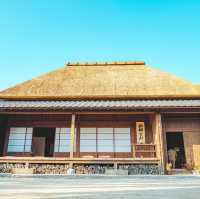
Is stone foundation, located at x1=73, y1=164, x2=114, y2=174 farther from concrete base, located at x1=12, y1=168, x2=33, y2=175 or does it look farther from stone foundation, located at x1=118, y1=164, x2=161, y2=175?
concrete base, located at x1=12, y1=168, x2=33, y2=175

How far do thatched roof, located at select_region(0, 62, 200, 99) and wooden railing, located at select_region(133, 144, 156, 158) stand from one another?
3.01 meters

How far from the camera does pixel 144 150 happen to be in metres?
11.2

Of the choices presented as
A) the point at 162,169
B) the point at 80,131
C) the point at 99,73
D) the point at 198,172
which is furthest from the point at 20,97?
the point at 198,172

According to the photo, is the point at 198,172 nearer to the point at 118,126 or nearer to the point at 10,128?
the point at 118,126

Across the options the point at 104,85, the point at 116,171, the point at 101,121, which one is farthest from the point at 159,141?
the point at 104,85

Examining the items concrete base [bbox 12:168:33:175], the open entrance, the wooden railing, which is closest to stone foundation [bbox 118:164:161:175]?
the wooden railing

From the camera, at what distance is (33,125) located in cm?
1271

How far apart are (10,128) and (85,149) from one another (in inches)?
170

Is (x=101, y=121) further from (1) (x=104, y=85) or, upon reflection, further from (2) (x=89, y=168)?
(2) (x=89, y=168)

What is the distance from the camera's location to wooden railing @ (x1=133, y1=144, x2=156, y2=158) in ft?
36.0

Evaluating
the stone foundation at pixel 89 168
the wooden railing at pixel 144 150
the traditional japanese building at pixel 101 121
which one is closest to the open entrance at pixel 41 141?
the traditional japanese building at pixel 101 121

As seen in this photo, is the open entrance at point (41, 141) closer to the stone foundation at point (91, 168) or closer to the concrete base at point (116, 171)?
the stone foundation at point (91, 168)

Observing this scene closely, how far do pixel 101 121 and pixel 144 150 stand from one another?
2.77m

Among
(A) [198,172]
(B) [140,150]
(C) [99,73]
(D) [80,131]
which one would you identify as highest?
(C) [99,73]
